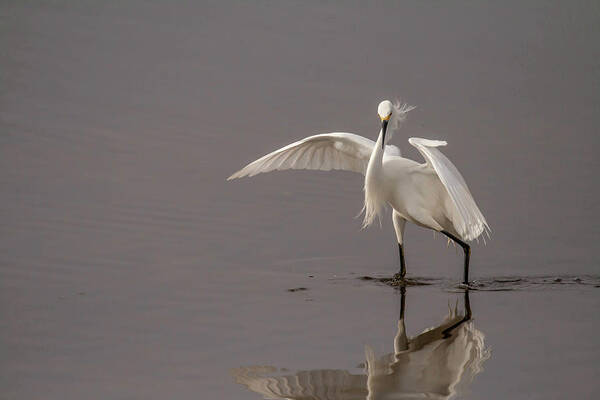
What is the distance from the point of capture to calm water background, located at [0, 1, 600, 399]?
657 centimetres

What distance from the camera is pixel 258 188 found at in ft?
37.0

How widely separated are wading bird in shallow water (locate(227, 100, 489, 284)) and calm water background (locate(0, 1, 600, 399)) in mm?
476

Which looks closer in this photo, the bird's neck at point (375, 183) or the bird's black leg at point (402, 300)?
the bird's black leg at point (402, 300)

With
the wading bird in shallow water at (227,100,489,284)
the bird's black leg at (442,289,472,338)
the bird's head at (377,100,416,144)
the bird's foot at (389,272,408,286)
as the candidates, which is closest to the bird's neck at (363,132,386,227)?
the wading bird in shallow water at (227,100,489,284)

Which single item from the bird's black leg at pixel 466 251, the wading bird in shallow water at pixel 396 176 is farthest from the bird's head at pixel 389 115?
the bird's black leg at pixel 466 251

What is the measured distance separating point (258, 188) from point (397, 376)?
217 inches

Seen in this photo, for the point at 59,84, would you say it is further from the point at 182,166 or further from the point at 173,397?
the point at 173,397

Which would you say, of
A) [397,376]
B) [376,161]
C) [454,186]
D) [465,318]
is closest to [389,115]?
[376,161]

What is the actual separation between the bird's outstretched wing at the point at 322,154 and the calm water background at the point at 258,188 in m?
0.70

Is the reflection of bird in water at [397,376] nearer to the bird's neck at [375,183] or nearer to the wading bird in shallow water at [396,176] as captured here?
the wading bird in shallow water at [396,176]

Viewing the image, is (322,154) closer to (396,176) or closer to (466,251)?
(396,176)

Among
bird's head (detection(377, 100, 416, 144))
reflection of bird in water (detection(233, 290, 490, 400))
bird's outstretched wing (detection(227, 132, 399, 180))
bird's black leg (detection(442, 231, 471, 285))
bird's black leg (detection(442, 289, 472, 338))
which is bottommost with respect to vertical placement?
reflection of bird in water (detection(233, 290, 490, 400))

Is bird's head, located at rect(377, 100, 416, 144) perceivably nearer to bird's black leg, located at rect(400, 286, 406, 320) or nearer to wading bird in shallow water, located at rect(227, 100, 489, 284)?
wading bird in shallow water, located at rect(227, 100, 489, 284)

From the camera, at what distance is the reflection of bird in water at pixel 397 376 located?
223 inches
